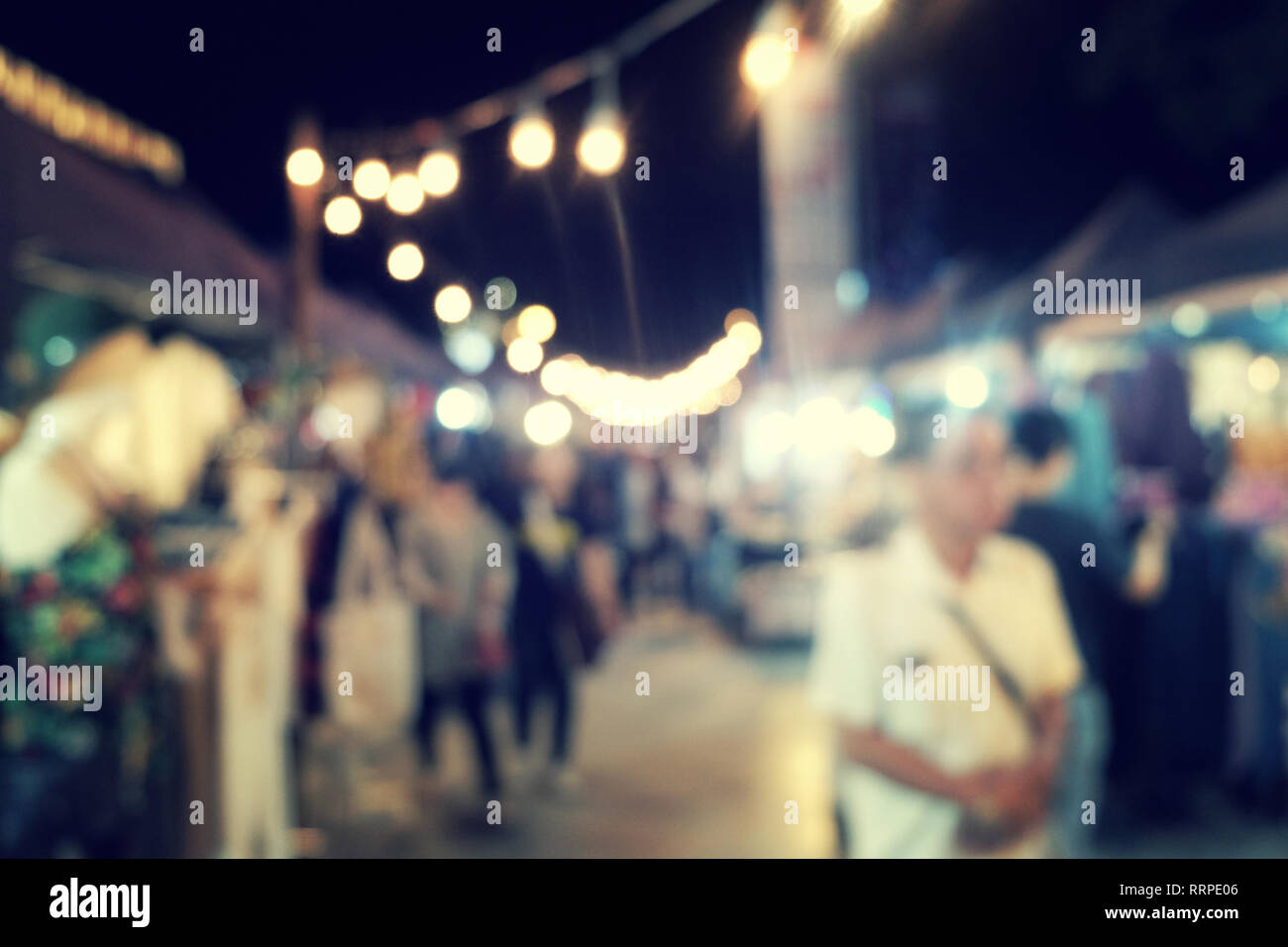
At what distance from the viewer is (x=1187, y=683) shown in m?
4.45

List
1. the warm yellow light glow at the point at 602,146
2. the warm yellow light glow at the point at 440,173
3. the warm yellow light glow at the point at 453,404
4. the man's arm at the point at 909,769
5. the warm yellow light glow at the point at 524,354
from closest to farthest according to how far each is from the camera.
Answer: the man's arm at the point at 909,769, the warm yellow light glow at the point at 602,146, the warm yellow light glow at the point at 440,173, the warm yellow light glow at the point at 524,354, the warm yellow light glow at the point at 453,404

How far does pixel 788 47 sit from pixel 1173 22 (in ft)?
15.8

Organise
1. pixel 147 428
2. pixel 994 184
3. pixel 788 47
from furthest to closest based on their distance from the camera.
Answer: pixel 994 184 → pixel 788 47 → pixel 147 428

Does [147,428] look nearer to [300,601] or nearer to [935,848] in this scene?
[300,601]

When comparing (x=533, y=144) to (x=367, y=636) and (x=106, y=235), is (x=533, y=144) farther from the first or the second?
(x=367, y=636)

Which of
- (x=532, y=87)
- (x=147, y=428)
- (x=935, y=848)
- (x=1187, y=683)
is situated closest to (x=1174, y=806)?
(x=1187, y=683)
